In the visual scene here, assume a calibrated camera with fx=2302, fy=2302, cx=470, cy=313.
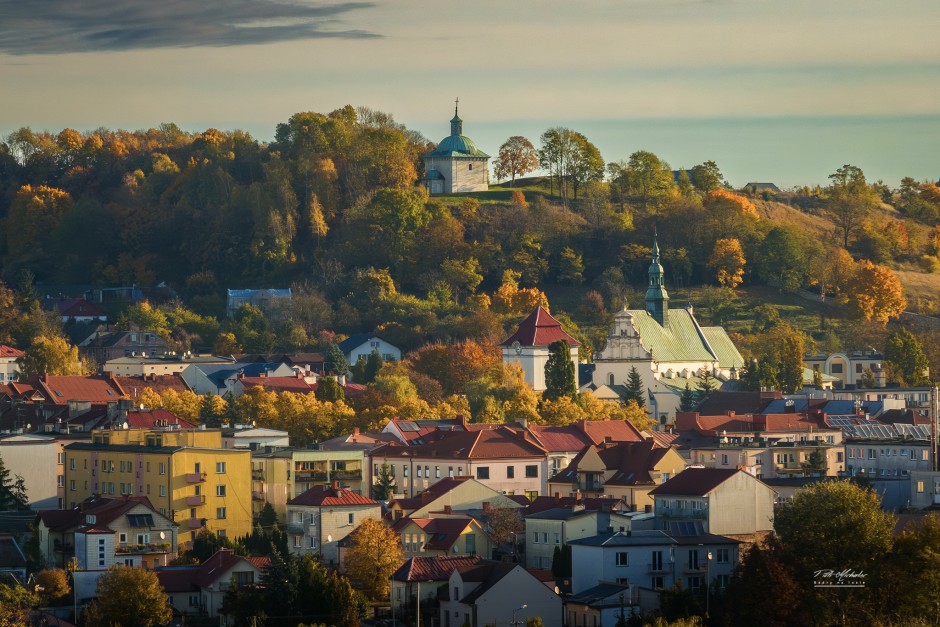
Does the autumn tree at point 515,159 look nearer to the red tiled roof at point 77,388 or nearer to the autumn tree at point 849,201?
the autumn tree at point 849,201

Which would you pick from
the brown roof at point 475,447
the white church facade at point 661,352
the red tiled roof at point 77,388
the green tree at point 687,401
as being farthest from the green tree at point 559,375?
the red tiled roof at point 77,388

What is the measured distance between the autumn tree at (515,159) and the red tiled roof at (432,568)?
8539 centimetres

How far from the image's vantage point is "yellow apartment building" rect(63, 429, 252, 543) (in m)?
73.2

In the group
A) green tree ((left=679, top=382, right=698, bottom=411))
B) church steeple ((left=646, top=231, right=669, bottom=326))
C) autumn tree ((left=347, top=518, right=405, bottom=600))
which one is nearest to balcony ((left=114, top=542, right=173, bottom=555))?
autumn tree ((left=347, top=518, right=405, bottom=600))

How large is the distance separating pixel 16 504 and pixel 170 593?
52.7ft

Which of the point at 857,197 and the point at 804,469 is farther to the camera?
the point at 857,197

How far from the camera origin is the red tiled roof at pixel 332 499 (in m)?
70.0

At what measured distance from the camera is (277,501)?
77312 millimetres

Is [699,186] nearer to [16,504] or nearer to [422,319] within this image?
[422,319]

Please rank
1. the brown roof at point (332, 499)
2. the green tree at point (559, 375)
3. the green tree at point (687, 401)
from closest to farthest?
1. the brown roof at point (332, 499)
2. the green tree at point (559, 375)
3. the green tree at point (687, 401)

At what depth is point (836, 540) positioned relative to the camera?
2393 inches

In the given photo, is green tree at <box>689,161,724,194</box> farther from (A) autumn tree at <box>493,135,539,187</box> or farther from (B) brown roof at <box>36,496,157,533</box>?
(B) brown roof at <box>36,496,157,533</box>

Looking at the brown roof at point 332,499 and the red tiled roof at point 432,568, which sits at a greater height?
the brown roof at point 332,499

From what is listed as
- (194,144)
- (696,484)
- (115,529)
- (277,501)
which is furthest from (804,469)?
(194,144)
